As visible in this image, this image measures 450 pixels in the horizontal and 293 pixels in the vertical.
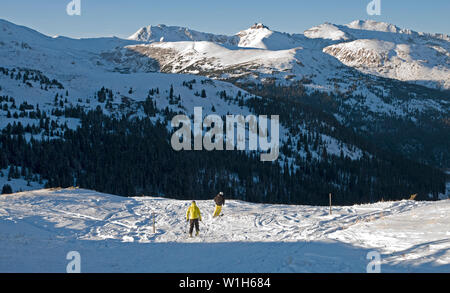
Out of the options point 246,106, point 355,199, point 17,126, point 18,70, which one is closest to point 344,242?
point 17,126

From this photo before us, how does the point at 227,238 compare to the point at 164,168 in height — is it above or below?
above

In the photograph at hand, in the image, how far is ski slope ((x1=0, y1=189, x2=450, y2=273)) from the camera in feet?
50.1

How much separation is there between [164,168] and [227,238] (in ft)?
289

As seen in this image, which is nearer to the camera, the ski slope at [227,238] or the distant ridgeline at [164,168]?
the ski slope at [227,238]

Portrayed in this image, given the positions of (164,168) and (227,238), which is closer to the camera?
(227,238)

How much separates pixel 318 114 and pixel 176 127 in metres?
89.7

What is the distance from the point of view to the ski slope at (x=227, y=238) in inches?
601

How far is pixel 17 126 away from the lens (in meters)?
94.8

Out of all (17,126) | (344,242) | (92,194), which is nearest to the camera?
(344,242)

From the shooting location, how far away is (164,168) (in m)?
107

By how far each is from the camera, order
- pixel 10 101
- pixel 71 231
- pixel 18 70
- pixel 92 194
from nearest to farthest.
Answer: pixel 71 231 → pixel 92 194 → pixel 10 101 → pixel 18 70

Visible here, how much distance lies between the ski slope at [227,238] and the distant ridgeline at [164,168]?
52.1 metres
